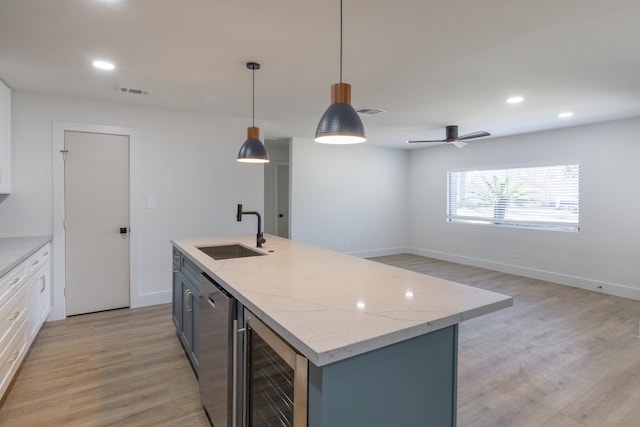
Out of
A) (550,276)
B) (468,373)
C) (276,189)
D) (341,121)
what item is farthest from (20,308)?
(550,276)

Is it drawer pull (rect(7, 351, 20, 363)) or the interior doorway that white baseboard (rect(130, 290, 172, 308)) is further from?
the interior doorway

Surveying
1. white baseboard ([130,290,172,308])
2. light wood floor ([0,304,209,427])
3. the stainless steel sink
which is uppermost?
the stainless steel sink

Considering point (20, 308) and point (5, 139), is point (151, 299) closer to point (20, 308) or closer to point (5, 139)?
point (20, 308)

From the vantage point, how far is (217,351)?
5.65 ft

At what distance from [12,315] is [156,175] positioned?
2133mm

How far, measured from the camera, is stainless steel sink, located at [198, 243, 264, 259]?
287 cm

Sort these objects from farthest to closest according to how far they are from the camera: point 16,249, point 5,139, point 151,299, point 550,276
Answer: point 550,276 < point 151,299 < point 5,139 < point 16,249

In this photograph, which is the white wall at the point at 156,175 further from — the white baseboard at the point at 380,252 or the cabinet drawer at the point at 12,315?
the white baseboard at the point at 380,252

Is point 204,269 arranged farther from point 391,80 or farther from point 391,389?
point 391,80

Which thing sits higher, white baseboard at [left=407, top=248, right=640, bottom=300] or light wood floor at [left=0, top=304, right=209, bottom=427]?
white baseboard at [left=407, top=248, right=640, bottom=300]

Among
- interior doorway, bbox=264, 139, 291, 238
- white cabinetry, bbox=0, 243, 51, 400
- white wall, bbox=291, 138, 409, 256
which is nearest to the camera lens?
white cabinetry, bbox=0, 243, 51, 400

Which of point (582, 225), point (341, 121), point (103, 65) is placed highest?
point (103, 65)

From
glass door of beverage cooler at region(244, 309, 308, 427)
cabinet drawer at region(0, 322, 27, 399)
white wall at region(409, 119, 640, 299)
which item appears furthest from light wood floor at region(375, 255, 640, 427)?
cabinet drawer at region(0, 322, 27, 399)

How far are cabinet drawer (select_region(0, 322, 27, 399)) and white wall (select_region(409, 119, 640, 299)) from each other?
6.40 meters
